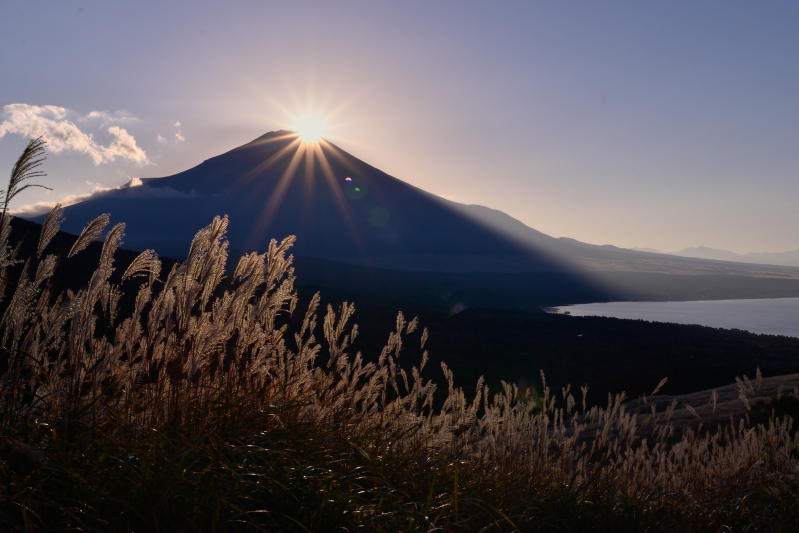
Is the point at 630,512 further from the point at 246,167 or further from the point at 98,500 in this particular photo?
the point at 246,167

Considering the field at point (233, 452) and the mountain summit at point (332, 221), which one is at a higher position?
the mountain summit at point (332, 221)

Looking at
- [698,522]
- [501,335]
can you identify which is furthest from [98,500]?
[501,335]

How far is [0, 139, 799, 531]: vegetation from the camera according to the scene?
1.83 meters

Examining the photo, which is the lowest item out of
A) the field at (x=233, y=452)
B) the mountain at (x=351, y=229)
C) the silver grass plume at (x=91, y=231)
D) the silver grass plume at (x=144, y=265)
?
the field at (x=233, y=452)

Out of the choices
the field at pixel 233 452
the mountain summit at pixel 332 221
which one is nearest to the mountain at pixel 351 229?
the mountain summit at pixel 332 221

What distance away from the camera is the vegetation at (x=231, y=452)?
72.1 inches

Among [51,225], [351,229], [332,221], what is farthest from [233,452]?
→ [332,221]

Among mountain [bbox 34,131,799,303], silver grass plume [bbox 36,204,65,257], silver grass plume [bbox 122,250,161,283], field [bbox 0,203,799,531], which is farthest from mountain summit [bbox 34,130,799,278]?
silver grass plume [bbox 36,204,65,257]

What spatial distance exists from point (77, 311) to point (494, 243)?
18988 centimetres

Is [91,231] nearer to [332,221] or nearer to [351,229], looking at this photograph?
[351,229]

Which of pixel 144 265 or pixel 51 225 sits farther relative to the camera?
pixel 144 265

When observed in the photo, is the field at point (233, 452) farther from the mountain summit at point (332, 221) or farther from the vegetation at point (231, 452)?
the mountain summit at point (332, 221)

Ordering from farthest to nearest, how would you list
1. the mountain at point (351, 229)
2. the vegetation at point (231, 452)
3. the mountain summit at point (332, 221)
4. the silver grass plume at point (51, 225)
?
the mountain summit at point (332, 221) → the mountain at point (351, 229) → the silver grass plume at point (51, 225) → the vegetation at point (231, 452)

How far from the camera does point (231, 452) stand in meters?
2.12
